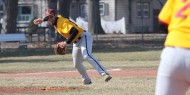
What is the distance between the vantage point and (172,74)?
5.47 metres

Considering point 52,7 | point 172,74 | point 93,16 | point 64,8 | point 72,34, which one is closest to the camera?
point 172,74

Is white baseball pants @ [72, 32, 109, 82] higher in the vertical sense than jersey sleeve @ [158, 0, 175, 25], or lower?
lower

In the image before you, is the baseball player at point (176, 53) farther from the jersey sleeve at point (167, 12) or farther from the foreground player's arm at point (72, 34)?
the foreground player's arm at point (72, 34)

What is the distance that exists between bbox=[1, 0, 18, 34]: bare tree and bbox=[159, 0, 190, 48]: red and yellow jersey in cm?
3599

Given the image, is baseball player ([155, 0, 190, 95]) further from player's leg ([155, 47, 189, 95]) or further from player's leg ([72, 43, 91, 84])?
player's leg ([72, 43, 91, 84])

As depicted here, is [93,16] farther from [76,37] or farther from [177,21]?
[177,21]

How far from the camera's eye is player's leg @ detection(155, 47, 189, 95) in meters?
5.45

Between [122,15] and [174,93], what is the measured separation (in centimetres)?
5936

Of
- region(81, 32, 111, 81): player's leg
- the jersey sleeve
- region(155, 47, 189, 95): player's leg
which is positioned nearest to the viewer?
region(155, 47, 189, 95): player's leg

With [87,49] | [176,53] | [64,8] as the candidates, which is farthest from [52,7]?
[176,53]

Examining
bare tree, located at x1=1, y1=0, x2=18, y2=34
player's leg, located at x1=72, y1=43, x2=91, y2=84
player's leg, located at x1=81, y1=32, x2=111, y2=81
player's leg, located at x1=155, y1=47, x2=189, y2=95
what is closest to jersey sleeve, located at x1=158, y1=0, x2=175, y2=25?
player's leg, located at x1=155, y1=47, x2=189, y2=95

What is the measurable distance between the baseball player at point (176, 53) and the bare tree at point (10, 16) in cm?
3603

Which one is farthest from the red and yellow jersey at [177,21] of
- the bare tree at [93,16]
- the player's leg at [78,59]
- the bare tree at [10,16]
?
the bare tree at [93,16]

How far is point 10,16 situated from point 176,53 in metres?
36.7
